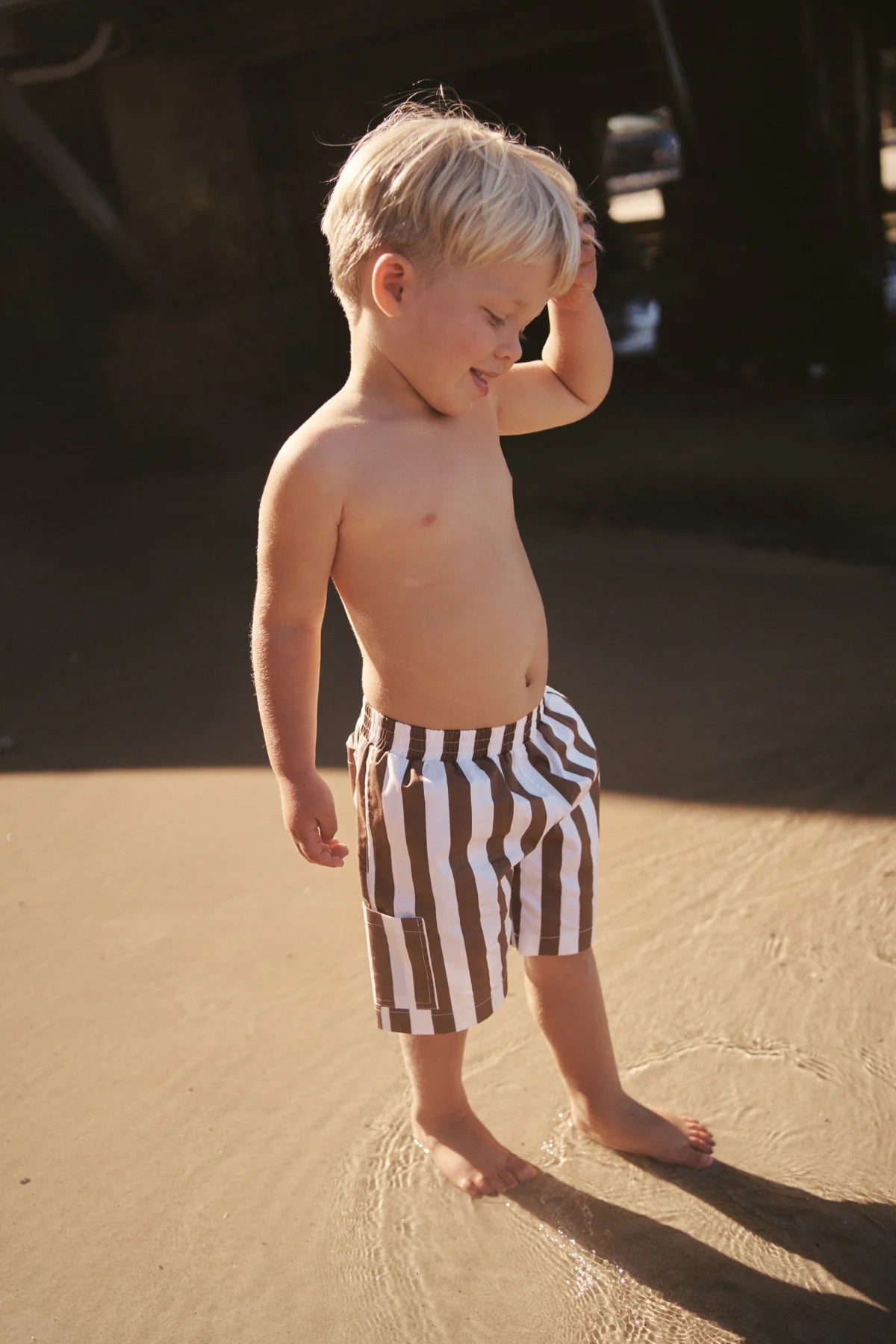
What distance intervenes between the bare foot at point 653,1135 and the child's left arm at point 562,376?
91 centimetres

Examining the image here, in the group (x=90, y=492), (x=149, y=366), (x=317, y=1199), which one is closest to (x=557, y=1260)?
(x=317, y=1199)

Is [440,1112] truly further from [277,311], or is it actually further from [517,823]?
[277,311]

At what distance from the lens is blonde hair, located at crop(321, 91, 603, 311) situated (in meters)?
1.27

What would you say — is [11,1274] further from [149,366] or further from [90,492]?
[149,366]

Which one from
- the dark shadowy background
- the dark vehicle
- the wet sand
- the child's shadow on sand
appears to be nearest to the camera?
the child's shadow on sand

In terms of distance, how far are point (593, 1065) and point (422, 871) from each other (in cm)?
40

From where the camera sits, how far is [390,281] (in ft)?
4.30

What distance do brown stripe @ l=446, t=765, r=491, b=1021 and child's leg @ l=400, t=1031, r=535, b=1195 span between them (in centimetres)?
13

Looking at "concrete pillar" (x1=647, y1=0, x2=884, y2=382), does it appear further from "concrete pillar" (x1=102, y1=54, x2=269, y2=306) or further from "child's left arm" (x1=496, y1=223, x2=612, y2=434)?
"child's left arm" (x1=496, y1=223, x2=612, y2=434)

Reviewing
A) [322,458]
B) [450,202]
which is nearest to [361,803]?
[322,458]

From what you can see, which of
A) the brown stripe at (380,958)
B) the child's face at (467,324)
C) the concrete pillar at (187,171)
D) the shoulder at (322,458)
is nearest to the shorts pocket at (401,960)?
the brown stripe at (380,958)

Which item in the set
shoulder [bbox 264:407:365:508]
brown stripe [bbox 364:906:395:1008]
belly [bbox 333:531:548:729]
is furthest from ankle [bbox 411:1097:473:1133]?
shoulder [bbox 264:407:365:508]

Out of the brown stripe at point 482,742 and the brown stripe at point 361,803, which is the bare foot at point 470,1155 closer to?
the brown stripe at point 361,803

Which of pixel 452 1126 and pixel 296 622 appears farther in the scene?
pixel 452 1126
